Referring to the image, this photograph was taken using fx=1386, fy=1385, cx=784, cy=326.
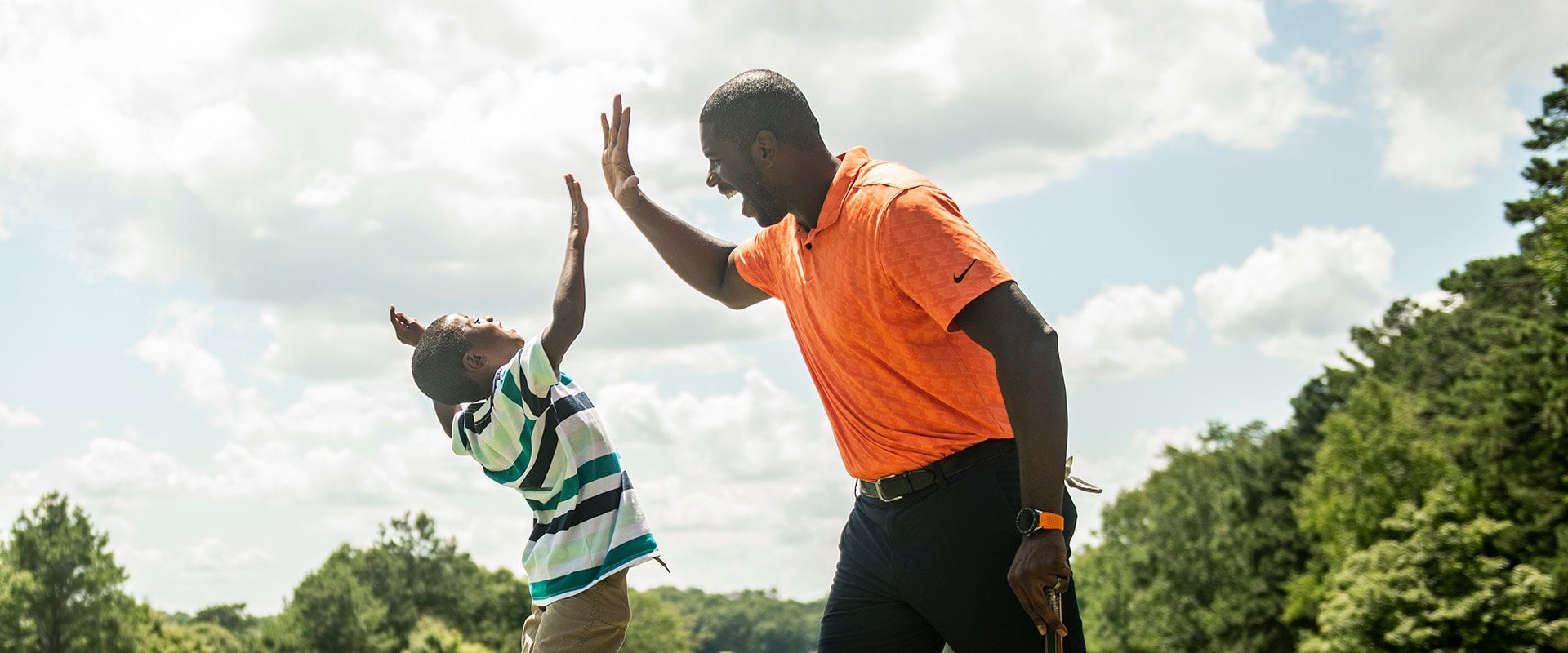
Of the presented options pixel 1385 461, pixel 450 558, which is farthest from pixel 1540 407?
pixel 450 558

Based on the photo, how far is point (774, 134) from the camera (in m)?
4.45

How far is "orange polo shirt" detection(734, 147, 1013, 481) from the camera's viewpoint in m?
3.90

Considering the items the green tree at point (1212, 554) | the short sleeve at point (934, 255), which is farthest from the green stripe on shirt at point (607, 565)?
the green tree at point (1212, 554)

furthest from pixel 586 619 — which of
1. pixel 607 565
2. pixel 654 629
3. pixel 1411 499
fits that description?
pixel 654 629

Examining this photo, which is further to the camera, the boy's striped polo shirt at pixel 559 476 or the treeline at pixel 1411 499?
the treeline at pixel 1411 499

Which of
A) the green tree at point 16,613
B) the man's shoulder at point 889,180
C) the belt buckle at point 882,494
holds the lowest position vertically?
the belt buckle at point 882,494

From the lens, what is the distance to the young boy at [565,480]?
5.20 metres

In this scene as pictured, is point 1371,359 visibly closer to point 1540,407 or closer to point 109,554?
point 1540,407

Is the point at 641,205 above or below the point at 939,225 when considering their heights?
above

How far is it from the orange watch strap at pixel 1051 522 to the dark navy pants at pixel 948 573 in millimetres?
229

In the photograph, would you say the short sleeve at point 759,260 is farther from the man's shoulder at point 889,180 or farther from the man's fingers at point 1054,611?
the man's fingers at point 1054,611

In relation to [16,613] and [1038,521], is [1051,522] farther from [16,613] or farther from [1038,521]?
[16,613]

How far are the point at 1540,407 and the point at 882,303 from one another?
32541 mm

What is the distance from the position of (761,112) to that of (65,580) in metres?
53.2
